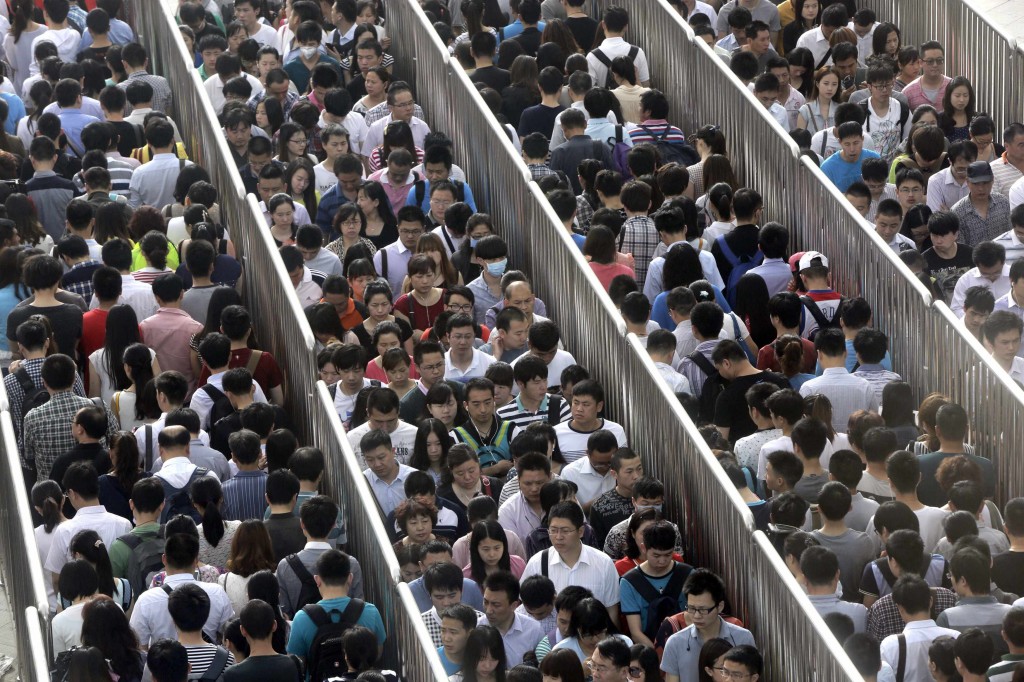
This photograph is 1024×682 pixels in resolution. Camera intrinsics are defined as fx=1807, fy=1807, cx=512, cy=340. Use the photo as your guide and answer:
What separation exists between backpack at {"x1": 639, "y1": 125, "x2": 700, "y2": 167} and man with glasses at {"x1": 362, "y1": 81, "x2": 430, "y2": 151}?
1920 mm

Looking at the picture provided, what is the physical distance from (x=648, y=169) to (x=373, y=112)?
9.26ft

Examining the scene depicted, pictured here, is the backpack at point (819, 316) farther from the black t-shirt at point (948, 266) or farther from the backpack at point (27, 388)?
the backpack at point (27, 388)

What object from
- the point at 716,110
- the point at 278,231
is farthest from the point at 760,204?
the point at 278,231

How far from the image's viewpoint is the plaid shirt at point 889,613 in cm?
888

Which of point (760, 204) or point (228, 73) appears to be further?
point (228, 73)

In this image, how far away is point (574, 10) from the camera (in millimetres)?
17328

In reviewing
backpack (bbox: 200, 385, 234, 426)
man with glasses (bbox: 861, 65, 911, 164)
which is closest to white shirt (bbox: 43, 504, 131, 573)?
backpack (bbox: 200, 385, 234, 426)

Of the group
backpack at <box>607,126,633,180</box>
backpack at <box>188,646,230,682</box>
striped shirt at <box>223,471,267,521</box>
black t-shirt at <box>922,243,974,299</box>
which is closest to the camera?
backpack at <box>188,646,230,682</box>

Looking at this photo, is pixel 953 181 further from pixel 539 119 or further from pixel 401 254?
pixel 401 254

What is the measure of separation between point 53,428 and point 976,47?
914 cm

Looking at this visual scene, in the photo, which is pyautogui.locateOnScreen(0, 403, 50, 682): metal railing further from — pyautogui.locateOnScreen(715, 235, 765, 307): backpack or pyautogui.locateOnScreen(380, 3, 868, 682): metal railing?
pyautogui.locateOnScreen(715, 235, 765, 307): backpack

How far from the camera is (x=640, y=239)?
13039 millimetres

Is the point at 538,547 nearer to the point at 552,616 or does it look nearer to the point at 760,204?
the point at 552,616

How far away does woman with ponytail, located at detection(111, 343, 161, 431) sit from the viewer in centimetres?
1129
